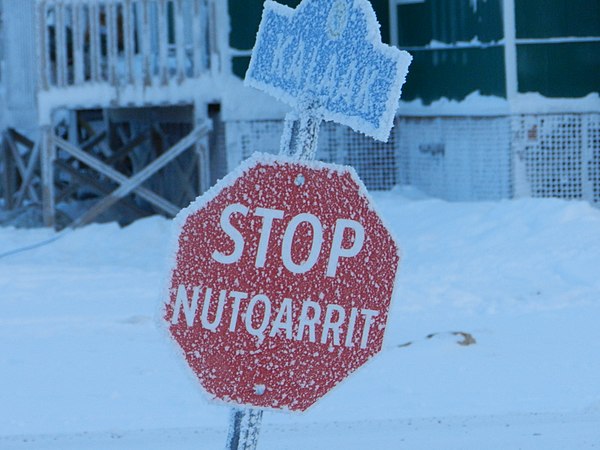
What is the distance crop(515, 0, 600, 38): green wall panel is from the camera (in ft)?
46.5

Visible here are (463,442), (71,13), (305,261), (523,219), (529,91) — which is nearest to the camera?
(305,261)

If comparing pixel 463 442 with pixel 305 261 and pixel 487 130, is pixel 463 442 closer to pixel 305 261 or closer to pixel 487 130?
pixel 305 261

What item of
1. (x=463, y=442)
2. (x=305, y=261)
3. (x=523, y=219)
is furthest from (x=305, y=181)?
(x=523, y=219)

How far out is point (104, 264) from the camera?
13.5 m

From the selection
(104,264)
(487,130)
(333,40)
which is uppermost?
(333,40)

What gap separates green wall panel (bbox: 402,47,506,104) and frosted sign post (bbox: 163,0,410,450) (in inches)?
404

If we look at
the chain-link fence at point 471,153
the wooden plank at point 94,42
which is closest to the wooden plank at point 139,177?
Result: the chain-link fence at point 471,153

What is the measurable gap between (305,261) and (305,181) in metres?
0.22

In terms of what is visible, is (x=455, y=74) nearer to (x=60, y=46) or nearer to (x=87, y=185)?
(x=60, y=46)

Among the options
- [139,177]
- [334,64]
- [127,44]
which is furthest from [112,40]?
[334,64]

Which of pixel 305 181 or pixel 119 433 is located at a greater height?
pixel 305 181

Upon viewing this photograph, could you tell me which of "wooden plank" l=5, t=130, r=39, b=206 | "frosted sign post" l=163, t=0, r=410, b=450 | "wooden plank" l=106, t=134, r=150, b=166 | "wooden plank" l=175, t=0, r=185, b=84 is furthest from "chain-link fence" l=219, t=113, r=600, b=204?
"frosted sign post" l=163, t=0, r=410, b=450

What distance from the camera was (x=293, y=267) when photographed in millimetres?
4023

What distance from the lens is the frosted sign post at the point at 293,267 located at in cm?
399
